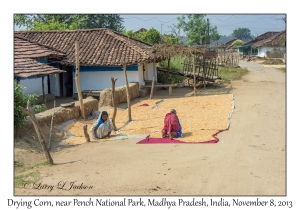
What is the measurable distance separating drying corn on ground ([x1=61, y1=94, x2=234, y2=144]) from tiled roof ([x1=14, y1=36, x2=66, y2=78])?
3075 millimetres

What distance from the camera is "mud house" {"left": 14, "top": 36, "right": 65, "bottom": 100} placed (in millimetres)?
13870

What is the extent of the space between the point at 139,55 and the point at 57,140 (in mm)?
9076

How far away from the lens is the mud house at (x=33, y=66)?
13.9 m

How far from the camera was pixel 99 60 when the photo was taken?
18422 millimetres

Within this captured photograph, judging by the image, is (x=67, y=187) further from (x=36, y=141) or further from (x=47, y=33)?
(x=47, y=33)

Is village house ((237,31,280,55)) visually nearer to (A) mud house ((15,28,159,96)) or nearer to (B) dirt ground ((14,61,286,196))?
(A) mud house ((15,28,159,96))

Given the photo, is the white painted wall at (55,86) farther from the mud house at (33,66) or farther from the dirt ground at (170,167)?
the dirt ground at (170,167)

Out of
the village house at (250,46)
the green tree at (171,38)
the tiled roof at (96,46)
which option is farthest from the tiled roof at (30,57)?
the village house at (250,46)

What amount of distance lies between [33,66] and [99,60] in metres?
4.38

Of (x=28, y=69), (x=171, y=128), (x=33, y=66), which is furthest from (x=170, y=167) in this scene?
(x=33, y=66)

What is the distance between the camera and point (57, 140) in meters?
10.5

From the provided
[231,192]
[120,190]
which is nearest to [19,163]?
[120,190]

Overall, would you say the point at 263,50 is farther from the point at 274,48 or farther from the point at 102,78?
the point at 102,78

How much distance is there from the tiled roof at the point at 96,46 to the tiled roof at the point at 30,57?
1.37 metres
